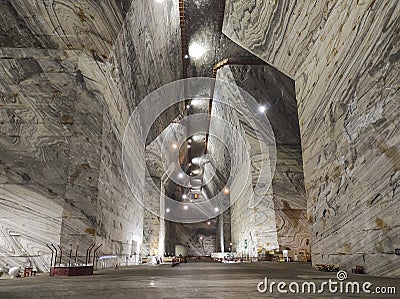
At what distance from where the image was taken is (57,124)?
490 centimetres


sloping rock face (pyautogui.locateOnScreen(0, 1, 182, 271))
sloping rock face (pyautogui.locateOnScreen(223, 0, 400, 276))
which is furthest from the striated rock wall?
sloping rock face (pyautogui.locateOnScreen(0, 1, 182, 271))

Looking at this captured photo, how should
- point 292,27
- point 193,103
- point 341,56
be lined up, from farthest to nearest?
1. point 193,103
2. point 292,27
3. point 341,56

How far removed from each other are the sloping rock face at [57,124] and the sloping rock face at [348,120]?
3.37 metres

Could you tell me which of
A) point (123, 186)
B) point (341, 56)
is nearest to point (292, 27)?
point (341, 56)

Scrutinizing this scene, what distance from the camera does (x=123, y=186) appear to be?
23.5ft

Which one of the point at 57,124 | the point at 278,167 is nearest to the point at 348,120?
the point at 57,124

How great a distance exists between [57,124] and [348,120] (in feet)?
14.7

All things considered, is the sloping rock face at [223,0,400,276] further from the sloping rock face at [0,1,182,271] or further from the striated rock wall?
the striated rock wall

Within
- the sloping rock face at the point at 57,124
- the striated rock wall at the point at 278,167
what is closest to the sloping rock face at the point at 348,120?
the sloping rock face at the point at 57,124

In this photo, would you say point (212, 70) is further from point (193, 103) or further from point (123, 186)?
point (123, 186)

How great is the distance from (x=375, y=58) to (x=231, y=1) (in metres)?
5.04

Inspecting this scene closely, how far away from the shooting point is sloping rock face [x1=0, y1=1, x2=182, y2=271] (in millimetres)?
4426

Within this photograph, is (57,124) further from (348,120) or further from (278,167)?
(278,167)

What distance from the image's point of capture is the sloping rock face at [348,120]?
3.05 meters
